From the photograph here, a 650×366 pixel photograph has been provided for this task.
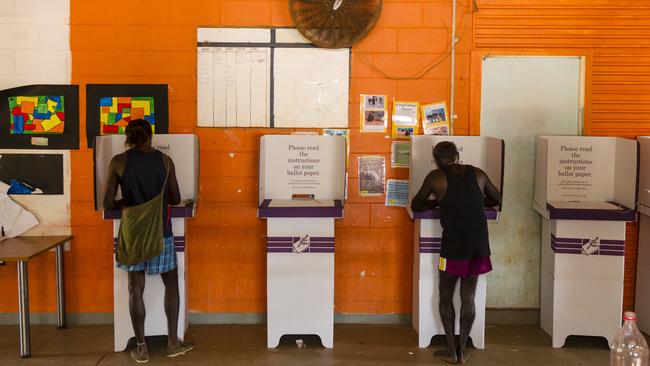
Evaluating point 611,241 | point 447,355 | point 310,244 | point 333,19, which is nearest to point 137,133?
point 310,244

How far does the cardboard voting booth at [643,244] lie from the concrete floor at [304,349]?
523 millimetres

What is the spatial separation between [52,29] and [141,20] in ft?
2.17

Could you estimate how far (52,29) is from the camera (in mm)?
4867

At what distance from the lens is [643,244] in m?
4.97

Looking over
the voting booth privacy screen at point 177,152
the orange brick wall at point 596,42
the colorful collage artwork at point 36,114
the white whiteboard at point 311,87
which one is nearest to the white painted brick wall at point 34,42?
the colorful collage artwork at point 36,114

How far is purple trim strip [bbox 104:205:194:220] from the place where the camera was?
14.0ft

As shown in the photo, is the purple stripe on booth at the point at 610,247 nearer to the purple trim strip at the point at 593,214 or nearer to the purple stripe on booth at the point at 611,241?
the purple stripe on booth at the point at 611,241

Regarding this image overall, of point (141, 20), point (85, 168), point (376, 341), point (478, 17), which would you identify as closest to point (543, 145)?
point (478, 17)

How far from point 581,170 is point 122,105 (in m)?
3.45

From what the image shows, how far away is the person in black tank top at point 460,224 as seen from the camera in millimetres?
4102

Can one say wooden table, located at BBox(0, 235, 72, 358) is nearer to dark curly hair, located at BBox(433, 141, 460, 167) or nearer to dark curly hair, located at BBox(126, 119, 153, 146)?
dark curly hair, located at BBox(126, 119, 153, 146)

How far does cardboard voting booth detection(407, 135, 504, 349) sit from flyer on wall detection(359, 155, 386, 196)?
0.87ft

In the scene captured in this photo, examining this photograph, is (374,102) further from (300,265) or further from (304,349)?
(304,349)

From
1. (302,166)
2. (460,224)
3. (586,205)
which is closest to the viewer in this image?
(460,224)
